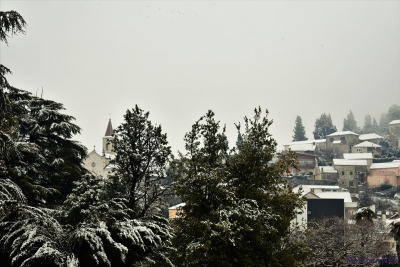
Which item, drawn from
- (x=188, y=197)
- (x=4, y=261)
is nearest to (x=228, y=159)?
(x=188, y=197)

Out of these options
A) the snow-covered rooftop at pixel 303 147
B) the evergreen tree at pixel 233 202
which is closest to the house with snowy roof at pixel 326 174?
the snow-covered rooftop at pixel 303 147

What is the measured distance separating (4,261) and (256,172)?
7.33m

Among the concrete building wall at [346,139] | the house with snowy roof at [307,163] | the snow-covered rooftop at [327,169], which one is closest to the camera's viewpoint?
the snow-covered rooftop at [327,169]

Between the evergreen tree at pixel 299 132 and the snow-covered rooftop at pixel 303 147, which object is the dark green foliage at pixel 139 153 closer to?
the snow-covered rooftop at pixel 303 147

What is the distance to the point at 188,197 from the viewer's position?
13109 mm

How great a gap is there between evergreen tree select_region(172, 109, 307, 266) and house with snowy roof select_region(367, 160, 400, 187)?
79473 millimetres

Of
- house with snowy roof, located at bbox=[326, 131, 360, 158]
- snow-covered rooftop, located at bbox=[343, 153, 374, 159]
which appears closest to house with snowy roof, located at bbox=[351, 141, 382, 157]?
house with snowy roof, located at bbox=[326, 131, 360, 158]

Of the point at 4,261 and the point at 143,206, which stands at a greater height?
the point at 143,206

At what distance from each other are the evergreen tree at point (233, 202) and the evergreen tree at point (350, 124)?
154 m

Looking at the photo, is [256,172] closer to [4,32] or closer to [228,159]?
[228,159]

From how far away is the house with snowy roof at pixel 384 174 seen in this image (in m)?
87.2

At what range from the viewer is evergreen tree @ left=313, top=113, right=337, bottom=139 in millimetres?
131475

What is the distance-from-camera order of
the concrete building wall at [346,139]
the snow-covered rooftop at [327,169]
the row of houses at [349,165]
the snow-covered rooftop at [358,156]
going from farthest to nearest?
the concrete building wall at [346,139] < the snow-covered rooftop at [358,156] < the snow-covered rooftop at [327,169] < the row of houses at [349,165]

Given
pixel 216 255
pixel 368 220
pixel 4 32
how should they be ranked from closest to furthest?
pixel 4 32
pixel 216 255
pixel 368 220
